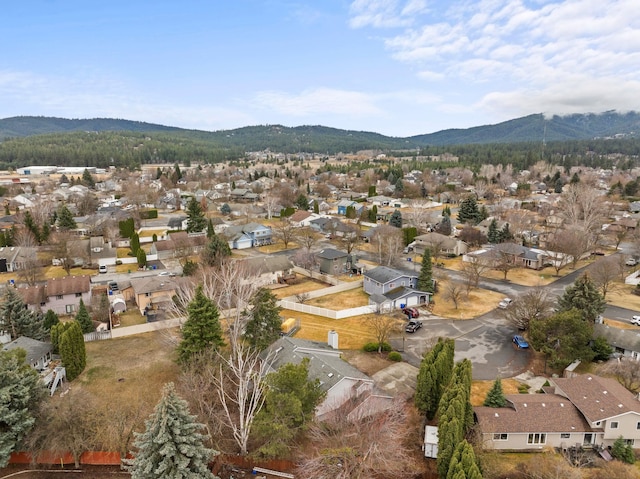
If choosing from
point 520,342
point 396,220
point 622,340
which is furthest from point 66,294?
point 396,220

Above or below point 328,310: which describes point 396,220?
above

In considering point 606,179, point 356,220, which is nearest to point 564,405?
point 356,220

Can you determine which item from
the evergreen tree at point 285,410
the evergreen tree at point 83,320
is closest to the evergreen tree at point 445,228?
the evergreen tree at point 285,410

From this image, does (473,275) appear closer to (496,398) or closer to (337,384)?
(496,398)

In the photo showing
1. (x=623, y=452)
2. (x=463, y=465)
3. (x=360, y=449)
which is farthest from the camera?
(x=623, y=452)

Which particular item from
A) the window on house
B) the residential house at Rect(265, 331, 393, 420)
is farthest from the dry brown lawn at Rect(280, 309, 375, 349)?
the window on house

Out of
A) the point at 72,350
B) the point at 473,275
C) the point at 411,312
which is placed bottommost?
the point at 411,312

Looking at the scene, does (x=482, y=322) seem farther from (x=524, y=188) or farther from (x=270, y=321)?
(x=524, y=188)
